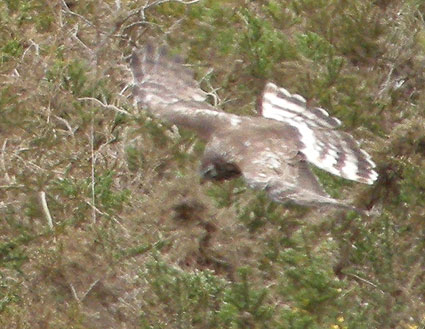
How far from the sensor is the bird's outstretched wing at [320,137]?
6.66 metres

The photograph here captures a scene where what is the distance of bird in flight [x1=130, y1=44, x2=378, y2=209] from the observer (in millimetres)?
6562

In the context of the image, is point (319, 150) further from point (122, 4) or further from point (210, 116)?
point (122, 4)

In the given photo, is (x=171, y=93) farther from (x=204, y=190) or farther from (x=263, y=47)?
(x=204, y=190)

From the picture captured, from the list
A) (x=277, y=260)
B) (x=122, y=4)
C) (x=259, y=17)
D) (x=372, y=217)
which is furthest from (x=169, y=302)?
(x=122, y=4)

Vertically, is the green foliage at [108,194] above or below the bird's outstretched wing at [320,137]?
below

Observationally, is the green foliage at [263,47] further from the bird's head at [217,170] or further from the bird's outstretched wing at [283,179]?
the bird's head at [217,170]

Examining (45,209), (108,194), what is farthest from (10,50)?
(108,194)

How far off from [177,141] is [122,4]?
1758mm

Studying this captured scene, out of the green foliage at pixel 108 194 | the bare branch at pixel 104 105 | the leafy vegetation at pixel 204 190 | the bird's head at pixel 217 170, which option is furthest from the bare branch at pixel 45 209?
the bird's head at pixel 217 170

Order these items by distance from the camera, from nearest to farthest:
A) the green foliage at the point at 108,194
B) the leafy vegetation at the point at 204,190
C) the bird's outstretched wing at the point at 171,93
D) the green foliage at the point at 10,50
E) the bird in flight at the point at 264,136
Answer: the leafy vegetation at the point at 204,190
the bird in flight at the point at 264,136
the green foliage at the point at 108,194
the bird's outstretched wing at the point at 171,93
the green foliage at the point at 10,50

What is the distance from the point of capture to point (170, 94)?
25.5 ft

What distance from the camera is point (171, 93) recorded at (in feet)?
25.5

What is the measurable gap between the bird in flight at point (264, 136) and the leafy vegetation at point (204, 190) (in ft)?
0.38

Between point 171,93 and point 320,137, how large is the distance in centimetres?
107
